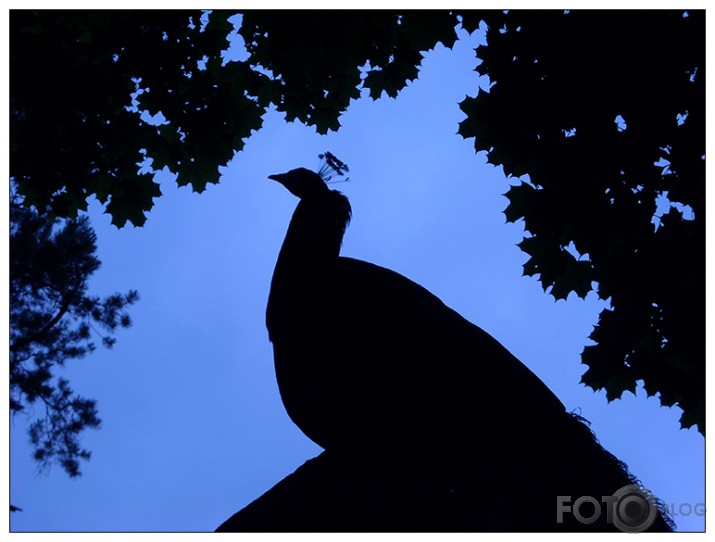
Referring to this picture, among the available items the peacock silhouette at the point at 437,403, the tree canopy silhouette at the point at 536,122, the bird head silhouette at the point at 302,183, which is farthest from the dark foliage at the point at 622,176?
the bird head silhouette at the point at 302,183

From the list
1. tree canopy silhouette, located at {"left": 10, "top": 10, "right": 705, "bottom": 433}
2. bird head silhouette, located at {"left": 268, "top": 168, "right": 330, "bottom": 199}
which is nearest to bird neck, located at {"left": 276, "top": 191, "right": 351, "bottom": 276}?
bird head silhouette, located at {"left": 268, "top": 168, "right": 330, "bottom": 199}

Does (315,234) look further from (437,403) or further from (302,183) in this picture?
(437,403)

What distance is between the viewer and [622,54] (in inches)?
156

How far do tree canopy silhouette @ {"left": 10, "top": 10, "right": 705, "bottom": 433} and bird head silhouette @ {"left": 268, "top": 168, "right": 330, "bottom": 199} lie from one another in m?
0.91

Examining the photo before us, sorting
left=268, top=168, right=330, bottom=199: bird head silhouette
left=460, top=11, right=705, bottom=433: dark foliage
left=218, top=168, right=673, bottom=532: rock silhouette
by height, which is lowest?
Result: left=218, top=168, right=673, bottom=532: rock silhouette

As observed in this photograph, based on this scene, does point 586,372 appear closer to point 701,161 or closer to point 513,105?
point 701,161

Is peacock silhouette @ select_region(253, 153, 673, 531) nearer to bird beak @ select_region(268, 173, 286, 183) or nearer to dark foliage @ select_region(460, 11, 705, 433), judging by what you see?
dark foliage @ select_region(460, 11, 705, 433)

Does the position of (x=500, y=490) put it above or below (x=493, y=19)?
below

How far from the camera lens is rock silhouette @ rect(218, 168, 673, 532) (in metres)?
3.88

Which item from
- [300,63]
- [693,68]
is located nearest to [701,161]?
[693,68]

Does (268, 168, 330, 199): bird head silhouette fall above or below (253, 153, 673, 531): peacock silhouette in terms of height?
above

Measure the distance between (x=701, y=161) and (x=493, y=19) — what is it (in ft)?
5.04

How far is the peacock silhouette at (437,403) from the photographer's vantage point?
3.96m
